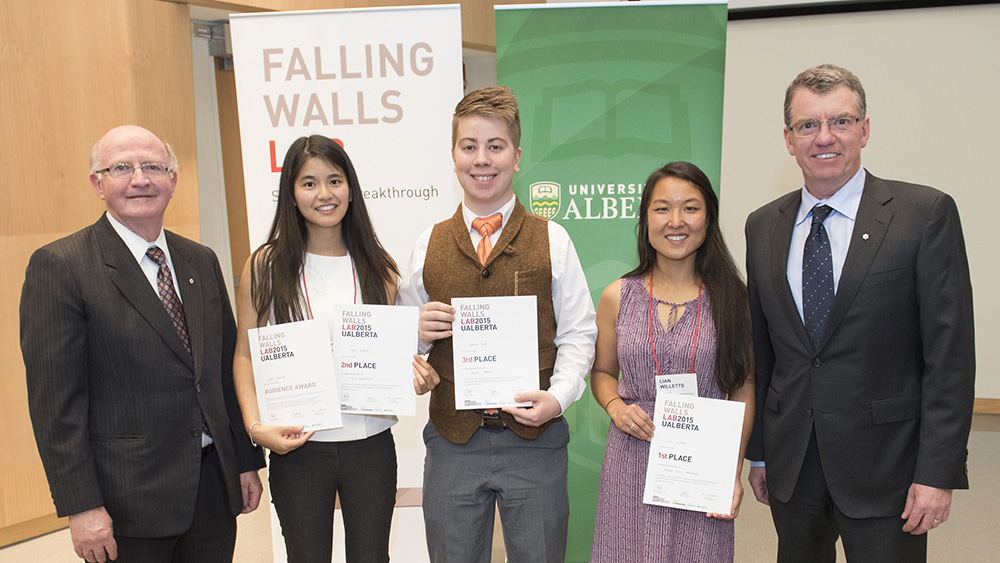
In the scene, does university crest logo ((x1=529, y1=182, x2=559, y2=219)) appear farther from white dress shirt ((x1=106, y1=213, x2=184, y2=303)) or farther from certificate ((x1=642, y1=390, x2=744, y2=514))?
white dress shirt ((x1=106, y1=213, x2=184, y2=303))

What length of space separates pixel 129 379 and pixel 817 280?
202 cm

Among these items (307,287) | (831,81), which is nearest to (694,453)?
(831,81)

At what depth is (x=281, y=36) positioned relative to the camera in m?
3.25

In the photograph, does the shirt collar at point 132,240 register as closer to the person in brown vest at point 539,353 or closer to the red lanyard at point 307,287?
the red lanyard at point 307,287

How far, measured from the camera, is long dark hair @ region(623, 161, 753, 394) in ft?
6.83

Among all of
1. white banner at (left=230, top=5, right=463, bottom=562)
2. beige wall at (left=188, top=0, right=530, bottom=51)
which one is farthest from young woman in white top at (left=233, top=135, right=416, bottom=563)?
beige wall at (left=188, top=0, right=530, bottom=51)

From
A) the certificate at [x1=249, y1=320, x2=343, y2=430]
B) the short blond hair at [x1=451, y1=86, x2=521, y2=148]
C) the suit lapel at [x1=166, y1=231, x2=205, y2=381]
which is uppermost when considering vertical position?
the short blond hair at [x1=451, y1=86, x2=521, y2=148]

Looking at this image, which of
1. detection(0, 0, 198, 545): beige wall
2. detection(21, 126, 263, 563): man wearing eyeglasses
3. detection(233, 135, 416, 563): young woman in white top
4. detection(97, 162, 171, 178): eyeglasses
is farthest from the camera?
detection(0, 0, 198, 545): beige wall

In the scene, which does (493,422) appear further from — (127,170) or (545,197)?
(545,197)

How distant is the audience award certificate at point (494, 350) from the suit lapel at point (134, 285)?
823 millimetres

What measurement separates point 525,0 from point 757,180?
8.36ft

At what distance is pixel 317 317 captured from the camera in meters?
2.13

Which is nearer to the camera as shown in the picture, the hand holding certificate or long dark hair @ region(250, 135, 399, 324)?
the hand holding certificate

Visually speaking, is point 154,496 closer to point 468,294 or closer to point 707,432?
point 468,294
